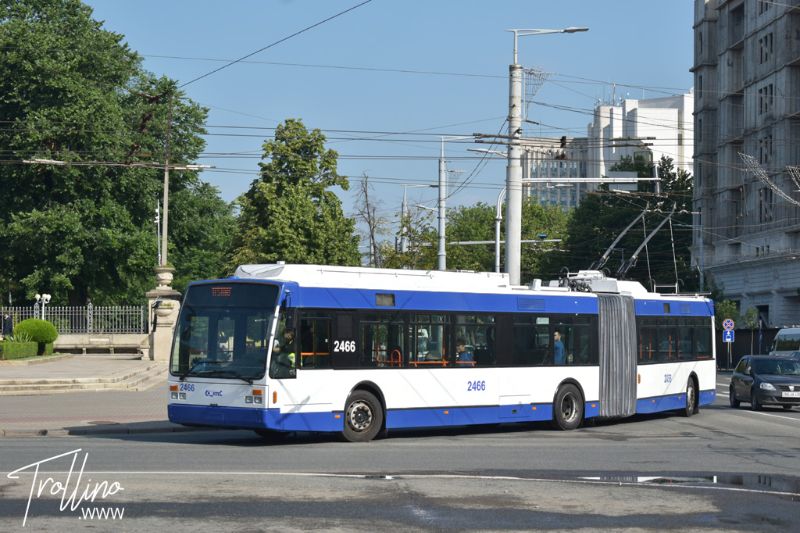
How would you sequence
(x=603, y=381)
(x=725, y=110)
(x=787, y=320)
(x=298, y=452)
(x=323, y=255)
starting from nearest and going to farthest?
(x=298, y=452) < (x=603, y=381) < (x=323, y=255) < (x=787, y=320) < (x=725, y=110)

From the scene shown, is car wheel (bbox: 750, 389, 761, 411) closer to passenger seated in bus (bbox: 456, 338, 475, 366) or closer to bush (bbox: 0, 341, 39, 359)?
passenger seated in bus (bbox: 456, 338, 475, 366)

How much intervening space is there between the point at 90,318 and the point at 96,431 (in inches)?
1284

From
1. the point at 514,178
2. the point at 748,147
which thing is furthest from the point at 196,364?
the point at 748,147

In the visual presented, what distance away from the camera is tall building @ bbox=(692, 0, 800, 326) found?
2707 inches

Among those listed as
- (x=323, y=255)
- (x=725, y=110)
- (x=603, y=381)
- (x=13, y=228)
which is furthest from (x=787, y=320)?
(x=603, y=381)

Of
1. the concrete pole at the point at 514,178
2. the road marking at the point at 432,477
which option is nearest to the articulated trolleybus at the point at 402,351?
the road marking at the point at 432,477

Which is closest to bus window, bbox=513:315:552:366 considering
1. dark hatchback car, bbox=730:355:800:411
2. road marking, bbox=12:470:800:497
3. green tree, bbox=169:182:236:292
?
road marking, bbox=12:470:800:497

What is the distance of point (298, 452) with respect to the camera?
18.1 metres

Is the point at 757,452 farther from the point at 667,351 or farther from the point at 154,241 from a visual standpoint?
the point at 154,241

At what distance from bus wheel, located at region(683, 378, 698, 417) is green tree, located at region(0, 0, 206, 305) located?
101ft

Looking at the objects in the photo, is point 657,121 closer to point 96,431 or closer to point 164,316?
point 164,316

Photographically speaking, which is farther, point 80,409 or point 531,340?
point 80,409

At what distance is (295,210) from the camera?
5988 centimetres

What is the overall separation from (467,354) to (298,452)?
16.7 feet
